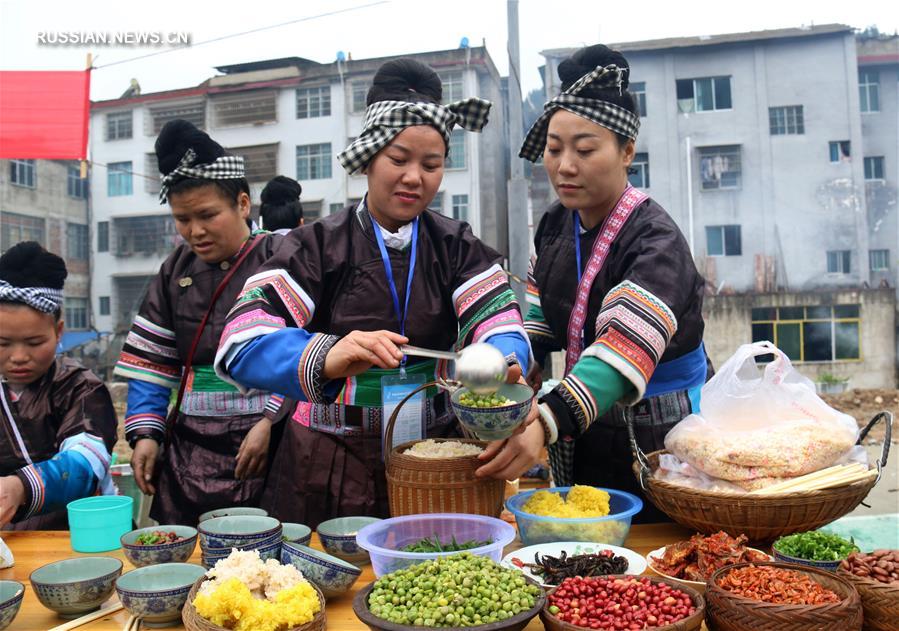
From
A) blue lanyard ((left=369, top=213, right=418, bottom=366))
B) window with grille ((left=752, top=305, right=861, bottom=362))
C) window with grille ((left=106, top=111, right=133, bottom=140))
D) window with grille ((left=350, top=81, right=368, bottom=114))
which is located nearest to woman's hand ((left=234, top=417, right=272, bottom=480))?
blue lanyard ((left=369, top=213, right=418, bottom=366))

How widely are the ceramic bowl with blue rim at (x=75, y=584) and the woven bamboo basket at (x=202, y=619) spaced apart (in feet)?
0.99

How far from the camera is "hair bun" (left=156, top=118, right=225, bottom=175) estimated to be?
9.40ft

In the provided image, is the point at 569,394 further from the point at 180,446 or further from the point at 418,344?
the point at 180,446

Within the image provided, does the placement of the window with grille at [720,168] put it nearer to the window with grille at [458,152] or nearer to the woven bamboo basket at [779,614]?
the window with grille at [458,152]

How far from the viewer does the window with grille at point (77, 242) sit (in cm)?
1864

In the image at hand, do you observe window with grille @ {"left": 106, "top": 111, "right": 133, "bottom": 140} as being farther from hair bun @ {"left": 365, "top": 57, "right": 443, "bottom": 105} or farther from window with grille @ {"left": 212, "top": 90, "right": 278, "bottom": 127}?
hair bun @ {"left": 365, "top": 57, "right": 443, "bottom": 105}

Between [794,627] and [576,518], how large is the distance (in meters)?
0.68

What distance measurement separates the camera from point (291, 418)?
8.14 feet

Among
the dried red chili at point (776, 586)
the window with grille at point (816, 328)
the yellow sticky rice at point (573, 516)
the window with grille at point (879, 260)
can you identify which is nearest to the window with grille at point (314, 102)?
the window with grille at point (816, 328)

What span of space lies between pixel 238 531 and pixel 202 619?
0.53 metres

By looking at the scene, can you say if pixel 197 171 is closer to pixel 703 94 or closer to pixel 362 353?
pixel 362 353

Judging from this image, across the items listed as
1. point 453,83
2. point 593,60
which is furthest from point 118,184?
point 593,60

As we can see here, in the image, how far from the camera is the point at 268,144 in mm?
16672

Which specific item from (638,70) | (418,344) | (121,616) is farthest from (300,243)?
(638,70)
